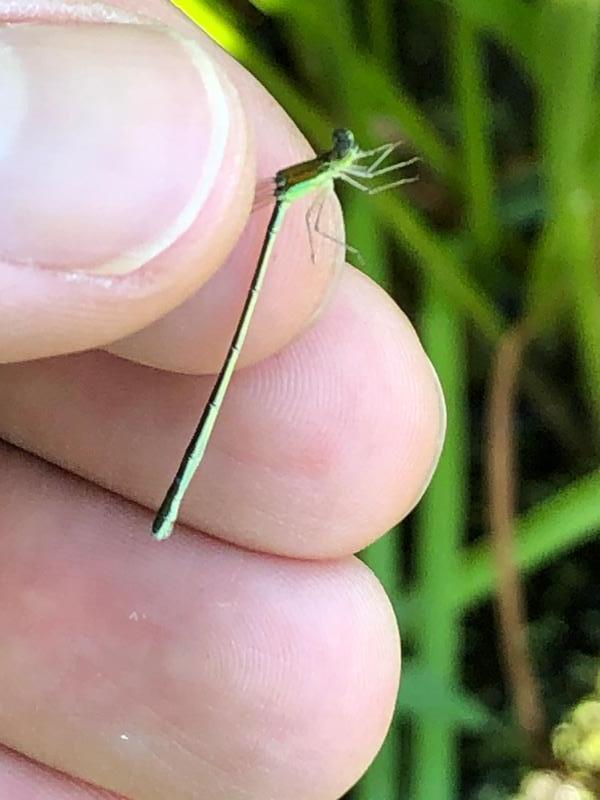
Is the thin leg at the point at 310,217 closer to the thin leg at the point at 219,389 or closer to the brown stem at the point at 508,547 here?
the thin leg at the point at 219,389

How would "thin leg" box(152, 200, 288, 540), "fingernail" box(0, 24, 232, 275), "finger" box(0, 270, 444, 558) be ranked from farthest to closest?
"finger" box(0, 270, 444, 558) < "thin leg" box(152, 200, 288, 540) < "fingernail" box(0, 24, 232, 275)

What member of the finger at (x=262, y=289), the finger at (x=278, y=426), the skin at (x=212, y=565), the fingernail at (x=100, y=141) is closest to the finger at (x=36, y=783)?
the skin at (x=212, y=565)

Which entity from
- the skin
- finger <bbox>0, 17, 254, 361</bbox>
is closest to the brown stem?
the skin

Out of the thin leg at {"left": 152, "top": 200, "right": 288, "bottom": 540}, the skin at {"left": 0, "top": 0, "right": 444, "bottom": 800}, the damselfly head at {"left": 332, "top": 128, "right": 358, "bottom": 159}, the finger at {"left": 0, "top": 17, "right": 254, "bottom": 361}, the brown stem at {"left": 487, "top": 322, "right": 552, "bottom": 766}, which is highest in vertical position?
the finger at {"left": 0, "top": 17, "right": 254, "bottom": 361}

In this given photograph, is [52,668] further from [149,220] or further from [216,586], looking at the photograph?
[149,220]

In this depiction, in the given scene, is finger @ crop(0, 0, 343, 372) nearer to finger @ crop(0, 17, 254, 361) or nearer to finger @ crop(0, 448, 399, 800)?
finger @ crop(0, 17, 254, 361)

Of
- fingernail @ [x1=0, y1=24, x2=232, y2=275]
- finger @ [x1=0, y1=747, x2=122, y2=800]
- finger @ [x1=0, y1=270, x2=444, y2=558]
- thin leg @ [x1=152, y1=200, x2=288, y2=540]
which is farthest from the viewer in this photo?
finger @ [x1=0, y1=747, x2=122, y2=800]

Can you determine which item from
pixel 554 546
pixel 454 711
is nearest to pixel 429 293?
pixel 554 546
